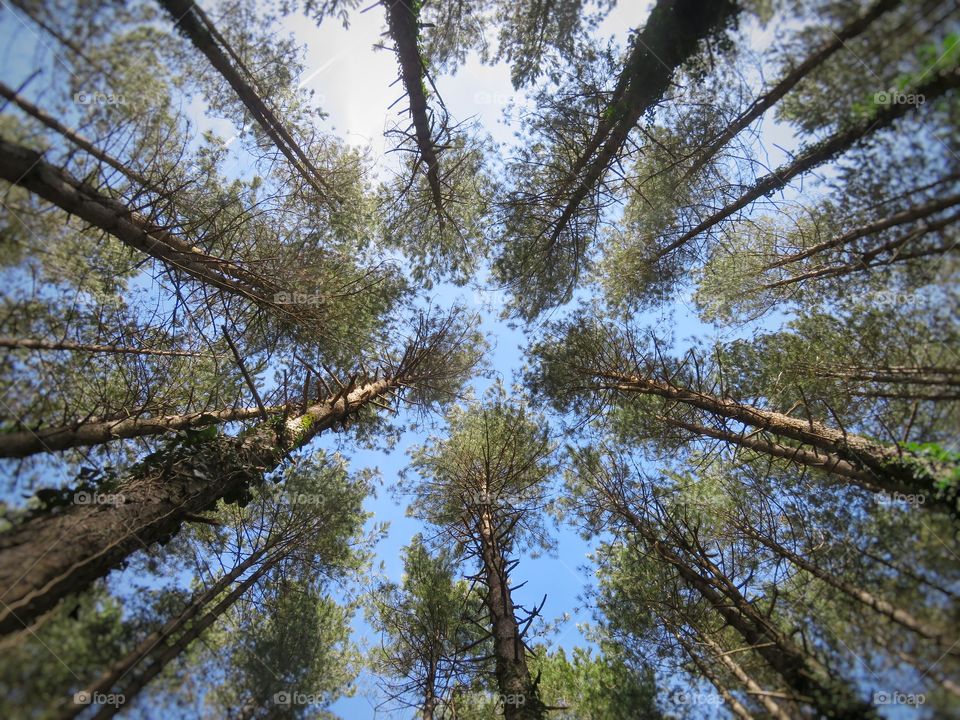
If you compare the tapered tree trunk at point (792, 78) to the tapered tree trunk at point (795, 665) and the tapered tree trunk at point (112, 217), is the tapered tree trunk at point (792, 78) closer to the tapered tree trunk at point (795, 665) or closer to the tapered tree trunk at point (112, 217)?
the tapered tree trunk at point (795, 665)

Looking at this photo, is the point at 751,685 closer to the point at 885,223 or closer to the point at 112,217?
the point at 885,223

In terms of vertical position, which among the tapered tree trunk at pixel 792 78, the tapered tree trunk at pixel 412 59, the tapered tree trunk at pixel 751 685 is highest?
the tapered tree trunk at pixel 412 59

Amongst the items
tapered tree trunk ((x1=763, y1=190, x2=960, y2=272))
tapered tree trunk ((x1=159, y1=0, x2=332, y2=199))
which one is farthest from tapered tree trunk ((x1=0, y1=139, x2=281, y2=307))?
tapered tree trunk ((x1=763, y1=190, x2=960, y2=272))

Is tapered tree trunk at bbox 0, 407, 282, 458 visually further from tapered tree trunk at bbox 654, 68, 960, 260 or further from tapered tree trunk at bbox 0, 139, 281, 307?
tapered tree trunk at bbox 654, 68, 960, 260

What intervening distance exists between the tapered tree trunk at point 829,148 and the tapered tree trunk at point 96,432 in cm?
803

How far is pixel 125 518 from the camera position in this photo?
3.37 metres

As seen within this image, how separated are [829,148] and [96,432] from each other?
9.47 meters

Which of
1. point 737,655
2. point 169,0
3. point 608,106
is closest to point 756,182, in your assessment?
point 608,106

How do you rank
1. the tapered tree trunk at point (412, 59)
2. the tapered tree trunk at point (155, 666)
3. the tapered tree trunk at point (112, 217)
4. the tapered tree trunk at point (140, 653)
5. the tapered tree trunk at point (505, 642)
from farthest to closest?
the tapered tree trunk at point (412, 59) → the tapered tree trunk at point (505, 642) → the tapered tree trunk at point (112, 217) → the tapered tree trunk at point (155, 666) → the tapered tree trunk at point (140, 653)

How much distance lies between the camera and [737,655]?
483cm

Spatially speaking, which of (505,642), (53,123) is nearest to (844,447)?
(505,642)

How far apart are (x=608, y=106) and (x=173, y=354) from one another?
816 centimetres

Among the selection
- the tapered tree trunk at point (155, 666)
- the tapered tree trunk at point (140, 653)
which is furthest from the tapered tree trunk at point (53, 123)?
the tapered tree trunk at point (155, 666)

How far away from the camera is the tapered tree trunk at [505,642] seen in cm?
452
